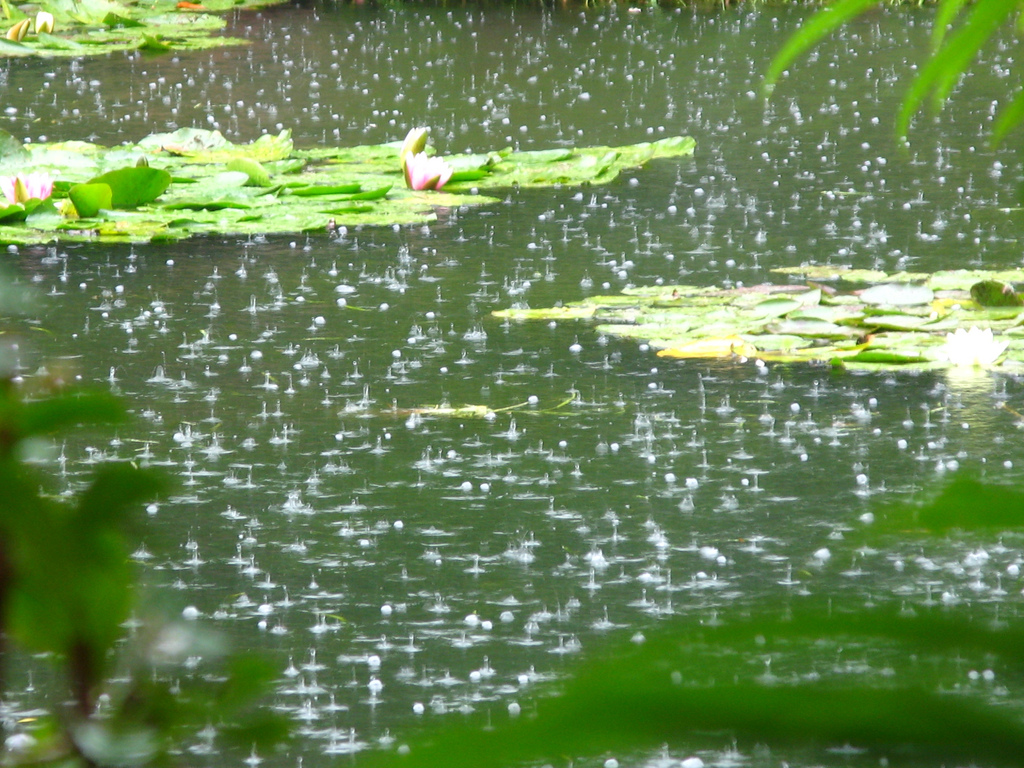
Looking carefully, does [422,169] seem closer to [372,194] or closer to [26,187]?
[372,194]

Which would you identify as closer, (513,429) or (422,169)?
(513,429)

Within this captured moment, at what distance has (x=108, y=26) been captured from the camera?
474 inches

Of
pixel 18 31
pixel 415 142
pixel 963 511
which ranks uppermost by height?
pixel 18 31

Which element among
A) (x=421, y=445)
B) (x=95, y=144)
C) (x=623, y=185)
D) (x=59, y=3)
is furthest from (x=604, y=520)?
(x=59, y=3)

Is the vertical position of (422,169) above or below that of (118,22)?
below

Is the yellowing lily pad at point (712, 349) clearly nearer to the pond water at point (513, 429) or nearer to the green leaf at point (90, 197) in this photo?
the pond water at point (513, 429)

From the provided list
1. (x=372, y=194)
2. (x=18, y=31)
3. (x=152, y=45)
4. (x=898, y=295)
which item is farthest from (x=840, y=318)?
(x=18, y=31)

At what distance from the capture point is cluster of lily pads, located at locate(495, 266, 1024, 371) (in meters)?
3.84

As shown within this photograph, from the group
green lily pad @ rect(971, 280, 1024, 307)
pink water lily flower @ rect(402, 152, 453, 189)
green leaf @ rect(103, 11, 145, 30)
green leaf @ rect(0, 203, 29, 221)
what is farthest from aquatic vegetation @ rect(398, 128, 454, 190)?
green leaf @ rect(103, 11, 145, 30)

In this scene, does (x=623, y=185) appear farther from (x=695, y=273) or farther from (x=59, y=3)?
(x=59, y=3)

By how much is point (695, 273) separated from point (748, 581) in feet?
7.52

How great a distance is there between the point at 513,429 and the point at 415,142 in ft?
10.0

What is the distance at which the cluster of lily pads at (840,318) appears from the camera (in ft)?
12.6

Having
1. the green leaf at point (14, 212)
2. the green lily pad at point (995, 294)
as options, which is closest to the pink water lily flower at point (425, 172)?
the green leaf at point (14, 212)
